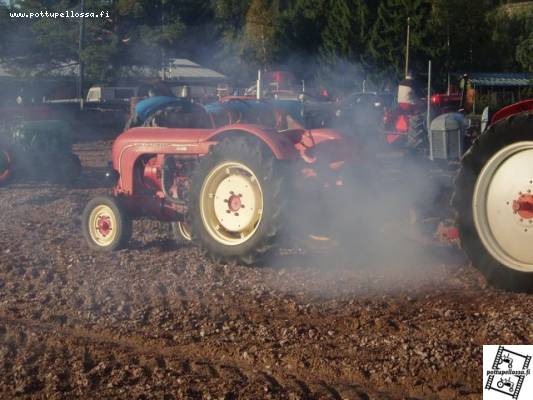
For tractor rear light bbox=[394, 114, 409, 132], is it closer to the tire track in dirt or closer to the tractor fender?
the tractor fender

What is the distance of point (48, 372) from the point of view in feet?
14.3

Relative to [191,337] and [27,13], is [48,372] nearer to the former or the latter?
[191,337]

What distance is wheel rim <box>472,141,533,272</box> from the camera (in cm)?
484

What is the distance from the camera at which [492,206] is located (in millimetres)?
5004

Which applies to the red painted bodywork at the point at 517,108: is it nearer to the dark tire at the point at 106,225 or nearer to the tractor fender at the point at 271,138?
the tractor fender at the point at 271,138

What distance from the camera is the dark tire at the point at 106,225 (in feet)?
24.7

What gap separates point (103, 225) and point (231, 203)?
5.25 feet

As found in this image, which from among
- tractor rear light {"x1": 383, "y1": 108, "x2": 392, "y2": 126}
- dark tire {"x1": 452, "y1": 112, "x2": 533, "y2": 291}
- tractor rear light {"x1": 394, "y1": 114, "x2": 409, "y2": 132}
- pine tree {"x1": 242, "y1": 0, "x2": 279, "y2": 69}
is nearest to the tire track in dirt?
dark tire {"x1": 452, "y1": 112, "x2": 533, "y2": 291}

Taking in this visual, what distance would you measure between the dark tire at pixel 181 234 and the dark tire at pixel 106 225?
52cm

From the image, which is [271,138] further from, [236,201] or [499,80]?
[499,80]

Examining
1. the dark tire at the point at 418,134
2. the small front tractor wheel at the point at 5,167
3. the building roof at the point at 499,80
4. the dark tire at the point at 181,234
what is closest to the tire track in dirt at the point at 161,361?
the dark tire at the point at 181,234

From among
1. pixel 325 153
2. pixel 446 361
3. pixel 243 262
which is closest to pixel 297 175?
pixel 325 153

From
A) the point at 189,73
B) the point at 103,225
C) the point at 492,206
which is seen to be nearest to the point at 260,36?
the point at 189,73
